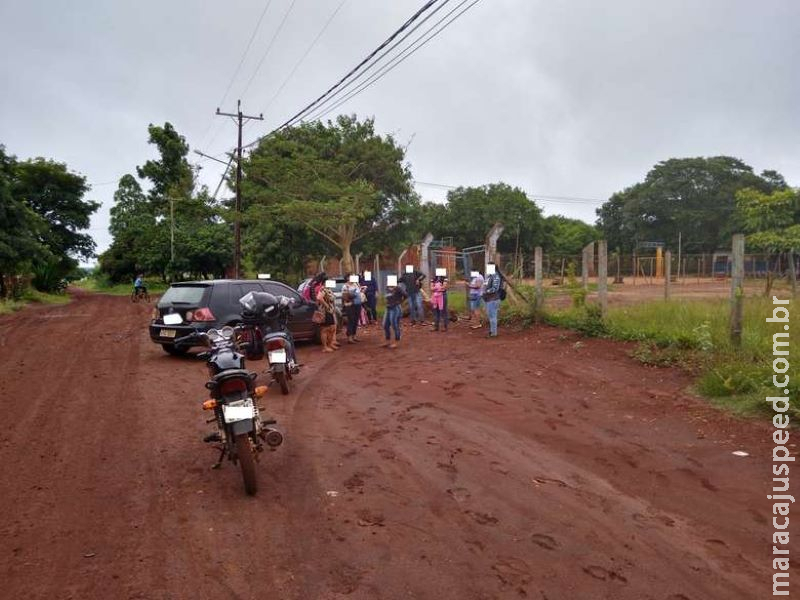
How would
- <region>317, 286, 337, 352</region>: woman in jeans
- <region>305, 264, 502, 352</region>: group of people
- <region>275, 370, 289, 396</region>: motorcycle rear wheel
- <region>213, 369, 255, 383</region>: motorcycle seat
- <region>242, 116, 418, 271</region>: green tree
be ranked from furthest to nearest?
1. <region>242, 116, 418, 271</region>: green tree
2. <region>305, 264, 502, 352</region>: group of people
3. <region>317, 286, 337, 352</region>: woman in jeans
4. <region>275, 370, 289, 396</region>: motorcycle rear wheel
5. <region>213, 369, 255, 383</region>: motorcycle seat

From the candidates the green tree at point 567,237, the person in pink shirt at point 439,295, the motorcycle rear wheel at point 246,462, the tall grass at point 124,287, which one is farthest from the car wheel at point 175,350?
the green tree at point 567,237

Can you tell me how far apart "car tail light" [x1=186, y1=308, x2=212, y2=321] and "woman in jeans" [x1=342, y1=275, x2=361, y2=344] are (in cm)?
289

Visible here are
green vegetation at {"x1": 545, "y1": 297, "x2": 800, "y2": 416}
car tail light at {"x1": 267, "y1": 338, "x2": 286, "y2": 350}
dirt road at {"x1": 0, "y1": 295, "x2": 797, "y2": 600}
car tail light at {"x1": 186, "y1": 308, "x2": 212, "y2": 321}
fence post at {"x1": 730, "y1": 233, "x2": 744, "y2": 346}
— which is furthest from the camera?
car tail light at {"x1": 186, "y1": 308, "x2": 212, "y2": 321}

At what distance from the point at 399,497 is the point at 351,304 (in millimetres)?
8194

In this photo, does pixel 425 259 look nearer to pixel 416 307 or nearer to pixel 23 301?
Result: pixel 416 307

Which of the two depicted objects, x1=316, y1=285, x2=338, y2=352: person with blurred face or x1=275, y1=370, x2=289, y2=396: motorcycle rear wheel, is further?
x1=316, y1=285, x2=338, y2=352: person with blurred face

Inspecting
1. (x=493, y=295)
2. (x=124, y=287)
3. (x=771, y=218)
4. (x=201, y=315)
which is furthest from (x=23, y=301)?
(x=771, y=218)

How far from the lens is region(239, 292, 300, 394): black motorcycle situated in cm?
627

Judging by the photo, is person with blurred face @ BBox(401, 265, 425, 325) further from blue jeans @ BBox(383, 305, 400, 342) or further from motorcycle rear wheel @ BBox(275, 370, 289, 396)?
motorcycle rear wheel @ BBox(275, 370, 289, 396)

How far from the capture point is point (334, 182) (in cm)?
2347

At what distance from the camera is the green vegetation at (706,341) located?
6.46 m

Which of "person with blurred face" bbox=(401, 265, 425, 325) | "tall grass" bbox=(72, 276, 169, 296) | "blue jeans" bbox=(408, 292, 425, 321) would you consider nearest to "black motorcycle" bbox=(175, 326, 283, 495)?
"person with blurred face" bbox=(401, 265, 425, 325)

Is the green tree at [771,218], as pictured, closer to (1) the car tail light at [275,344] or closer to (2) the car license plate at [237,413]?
(1) the car tail light at [275,344]

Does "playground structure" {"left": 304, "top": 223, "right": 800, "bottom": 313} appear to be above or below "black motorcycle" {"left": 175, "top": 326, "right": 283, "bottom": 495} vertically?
above
